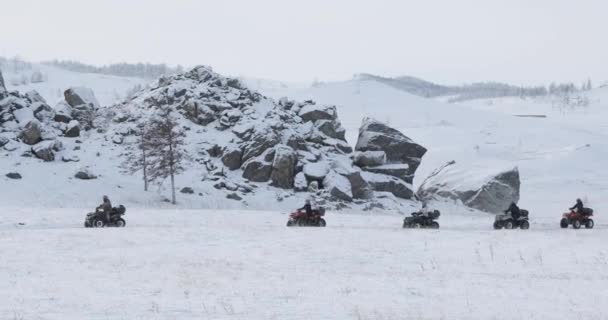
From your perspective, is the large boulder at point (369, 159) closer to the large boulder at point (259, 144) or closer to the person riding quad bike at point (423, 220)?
the large boulder at point (259, 144)

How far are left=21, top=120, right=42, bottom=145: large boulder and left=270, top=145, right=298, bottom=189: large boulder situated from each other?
66.3 feet

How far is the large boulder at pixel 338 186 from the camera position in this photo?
52.9 meters

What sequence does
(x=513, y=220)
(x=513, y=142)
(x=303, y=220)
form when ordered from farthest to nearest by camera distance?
(x=513, y=142) < (x=513, y=220) < (x=303, y=220)

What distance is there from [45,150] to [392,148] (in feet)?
102

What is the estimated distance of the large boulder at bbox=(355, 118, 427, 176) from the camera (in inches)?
2404

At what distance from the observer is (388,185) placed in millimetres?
57781

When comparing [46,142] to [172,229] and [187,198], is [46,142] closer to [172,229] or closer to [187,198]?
[187,198]

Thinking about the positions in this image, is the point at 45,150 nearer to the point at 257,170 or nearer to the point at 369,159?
the point at 257,170

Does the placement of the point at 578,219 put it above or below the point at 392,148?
below

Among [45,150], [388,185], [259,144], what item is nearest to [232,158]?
[259,144]

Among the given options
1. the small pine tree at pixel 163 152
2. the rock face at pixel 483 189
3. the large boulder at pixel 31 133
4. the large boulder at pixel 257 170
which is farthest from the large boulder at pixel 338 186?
the large boulder at pixel 31 133

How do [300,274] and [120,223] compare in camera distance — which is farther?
[120,223]

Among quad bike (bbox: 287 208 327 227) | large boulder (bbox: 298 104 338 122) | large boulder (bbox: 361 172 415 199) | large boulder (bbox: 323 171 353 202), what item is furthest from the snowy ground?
large boulder (bbox: 298 104 338 122)

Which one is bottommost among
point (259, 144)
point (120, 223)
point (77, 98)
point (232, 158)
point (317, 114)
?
point (120, 223)
